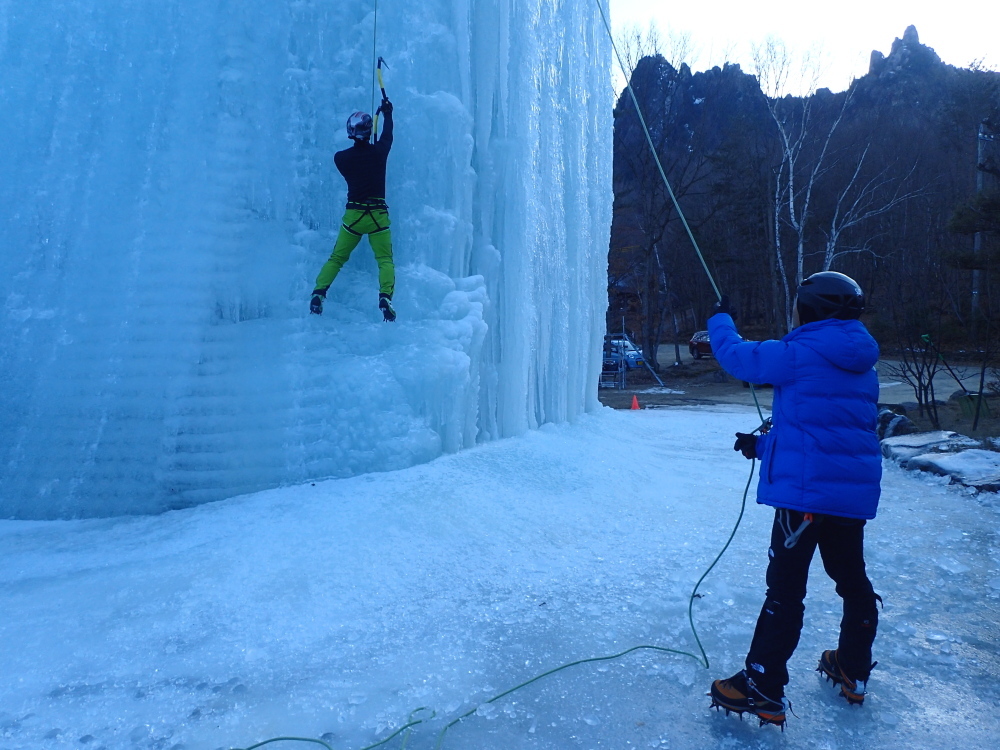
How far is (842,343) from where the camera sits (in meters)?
2.00

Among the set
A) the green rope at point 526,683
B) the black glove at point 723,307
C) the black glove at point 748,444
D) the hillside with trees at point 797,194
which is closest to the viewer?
the green rope at point 526,683

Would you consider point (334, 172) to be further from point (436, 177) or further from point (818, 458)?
point (818, 458)

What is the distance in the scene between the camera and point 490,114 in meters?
5.15

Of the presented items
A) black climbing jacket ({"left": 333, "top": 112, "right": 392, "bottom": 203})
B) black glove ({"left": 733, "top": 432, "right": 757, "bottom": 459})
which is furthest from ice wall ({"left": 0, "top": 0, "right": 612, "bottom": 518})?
black glove ({"left": 733, "top": 432, "right": 757, "bottom": 459})

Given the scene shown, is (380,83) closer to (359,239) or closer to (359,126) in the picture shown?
(359,126)

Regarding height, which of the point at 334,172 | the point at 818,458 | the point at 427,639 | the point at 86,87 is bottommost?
the point at 427,639

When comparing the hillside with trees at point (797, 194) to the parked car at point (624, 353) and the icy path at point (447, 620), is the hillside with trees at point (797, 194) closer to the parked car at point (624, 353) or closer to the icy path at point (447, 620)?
the parked car at point (624, 353)

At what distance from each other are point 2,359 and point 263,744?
3.30m

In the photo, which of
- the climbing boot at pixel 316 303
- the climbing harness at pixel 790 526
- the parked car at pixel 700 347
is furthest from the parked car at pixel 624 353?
the climbing harness at pixel 790 526

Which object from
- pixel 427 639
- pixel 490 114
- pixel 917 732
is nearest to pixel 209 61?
pixel 490 114

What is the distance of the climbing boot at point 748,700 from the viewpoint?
1926mm

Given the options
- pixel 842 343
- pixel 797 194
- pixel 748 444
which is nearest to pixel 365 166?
pixel 748 444

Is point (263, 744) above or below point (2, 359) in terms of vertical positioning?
below

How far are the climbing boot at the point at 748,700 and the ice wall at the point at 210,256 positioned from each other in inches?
98.6
